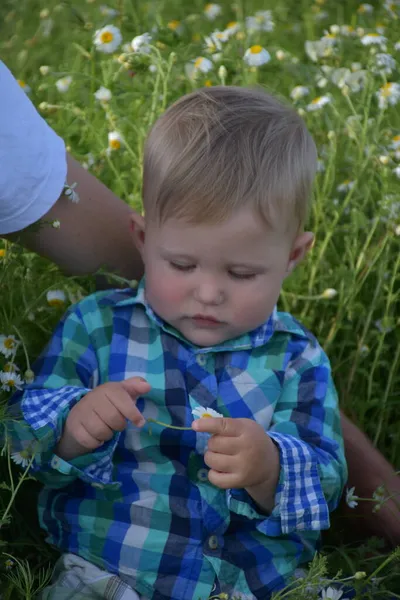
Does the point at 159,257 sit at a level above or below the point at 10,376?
above

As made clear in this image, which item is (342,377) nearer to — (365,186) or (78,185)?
(365,186)

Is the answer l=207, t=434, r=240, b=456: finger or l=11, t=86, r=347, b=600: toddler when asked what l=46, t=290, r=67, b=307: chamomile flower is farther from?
l=207, t=434, r=240, b=456: finger

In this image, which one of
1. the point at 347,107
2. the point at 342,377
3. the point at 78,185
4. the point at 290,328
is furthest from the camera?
the point at 347,107

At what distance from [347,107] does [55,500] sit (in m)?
1.76

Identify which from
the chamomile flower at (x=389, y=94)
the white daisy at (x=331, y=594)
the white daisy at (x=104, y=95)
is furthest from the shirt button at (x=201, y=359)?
the chamomile flower at (x=389, y=94)

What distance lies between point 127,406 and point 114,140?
1115 mm

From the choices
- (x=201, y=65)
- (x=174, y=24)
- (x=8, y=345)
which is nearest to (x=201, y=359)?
(x=8, y=345)

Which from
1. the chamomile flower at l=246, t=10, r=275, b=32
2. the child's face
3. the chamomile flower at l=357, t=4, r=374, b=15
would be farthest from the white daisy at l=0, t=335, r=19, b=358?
the chamomile flower at l=357, t=4, r=374, b=15

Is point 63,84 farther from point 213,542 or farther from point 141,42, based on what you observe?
point 213,542

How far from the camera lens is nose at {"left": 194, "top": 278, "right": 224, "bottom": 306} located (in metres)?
1.70

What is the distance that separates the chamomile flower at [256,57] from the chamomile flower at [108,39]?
36 centimetres

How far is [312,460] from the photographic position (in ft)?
5.73

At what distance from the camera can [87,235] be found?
202 centimetres

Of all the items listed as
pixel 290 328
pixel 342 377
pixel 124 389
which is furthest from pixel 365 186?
pixel 124 389
